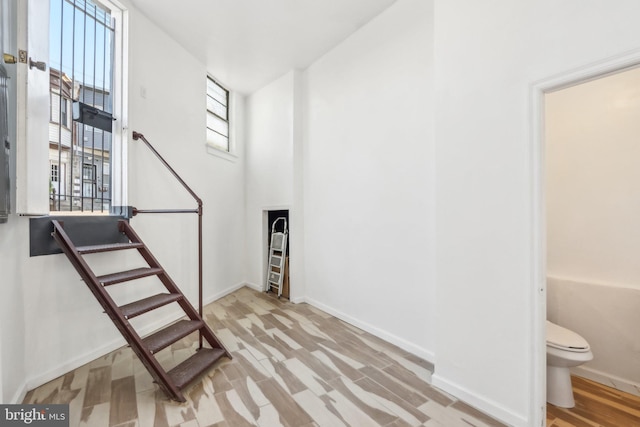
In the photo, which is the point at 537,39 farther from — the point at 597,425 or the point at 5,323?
the point at 5,323

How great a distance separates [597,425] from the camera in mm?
1675

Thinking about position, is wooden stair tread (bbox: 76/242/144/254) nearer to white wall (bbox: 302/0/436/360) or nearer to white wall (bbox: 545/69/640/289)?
white wall (bbox: 302/0/436/360)

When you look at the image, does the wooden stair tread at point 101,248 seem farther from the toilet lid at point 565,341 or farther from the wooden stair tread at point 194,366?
the toilet lid at point 565,341

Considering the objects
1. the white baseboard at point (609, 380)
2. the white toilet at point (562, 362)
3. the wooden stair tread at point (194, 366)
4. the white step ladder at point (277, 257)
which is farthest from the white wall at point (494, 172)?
the white step ladder at point (277, 257)

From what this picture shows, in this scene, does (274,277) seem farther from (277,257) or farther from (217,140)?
(217,140)

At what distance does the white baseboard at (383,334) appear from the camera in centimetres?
241

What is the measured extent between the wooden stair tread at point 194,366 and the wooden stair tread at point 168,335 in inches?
9.5

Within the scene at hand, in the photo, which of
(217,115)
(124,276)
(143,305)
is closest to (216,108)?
(217,115)

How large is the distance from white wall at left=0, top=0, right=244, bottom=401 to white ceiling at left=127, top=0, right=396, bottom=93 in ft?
0.88

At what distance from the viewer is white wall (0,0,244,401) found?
1.89m

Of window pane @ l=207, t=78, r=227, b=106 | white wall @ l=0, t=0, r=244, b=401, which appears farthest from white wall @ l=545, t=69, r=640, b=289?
window pane @ l=207, t=78, r=227, b=106

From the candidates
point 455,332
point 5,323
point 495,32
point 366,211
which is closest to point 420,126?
point 495,32

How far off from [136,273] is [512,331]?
8.94 ft
